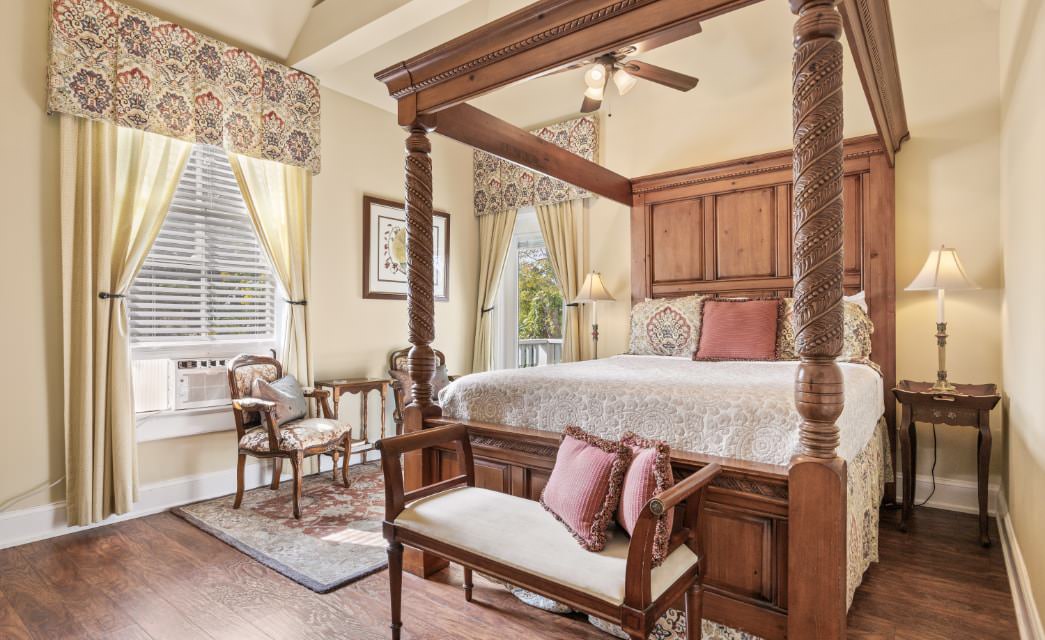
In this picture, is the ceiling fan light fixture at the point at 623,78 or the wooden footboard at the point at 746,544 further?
the ceiling fan light fixture at the point at 623,78

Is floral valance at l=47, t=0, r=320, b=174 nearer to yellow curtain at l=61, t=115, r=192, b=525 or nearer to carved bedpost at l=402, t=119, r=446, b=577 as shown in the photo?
yellow curtain at l=61, t=115, r=192, b=525

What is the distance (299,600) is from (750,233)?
3.49 metres

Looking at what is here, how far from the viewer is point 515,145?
9.53 ft

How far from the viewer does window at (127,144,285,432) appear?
346 cm

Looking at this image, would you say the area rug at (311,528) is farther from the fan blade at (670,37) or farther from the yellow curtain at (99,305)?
the fan blade at (670,37)

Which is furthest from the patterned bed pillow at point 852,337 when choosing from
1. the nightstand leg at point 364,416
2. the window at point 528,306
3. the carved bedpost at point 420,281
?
the nightstand leg at point 364,416

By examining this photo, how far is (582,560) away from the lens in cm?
154

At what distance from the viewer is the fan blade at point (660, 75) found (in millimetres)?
3225

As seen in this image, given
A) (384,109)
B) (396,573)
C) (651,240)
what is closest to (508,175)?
A: (384,109)

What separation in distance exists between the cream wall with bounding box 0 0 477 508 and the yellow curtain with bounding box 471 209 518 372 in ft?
2.82

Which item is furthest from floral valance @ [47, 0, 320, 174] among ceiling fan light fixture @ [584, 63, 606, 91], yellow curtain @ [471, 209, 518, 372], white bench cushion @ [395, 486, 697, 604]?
white bench cushion @ [395, 486, 697, 604]

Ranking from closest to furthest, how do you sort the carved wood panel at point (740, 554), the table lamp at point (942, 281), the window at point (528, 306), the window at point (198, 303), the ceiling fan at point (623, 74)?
the carved wood panel at point (740, 554) < the table lamp at point (942, 281) < the ceiling fan at point (623, 74) < the window at point (198, 303) < the window at point (528, 306)

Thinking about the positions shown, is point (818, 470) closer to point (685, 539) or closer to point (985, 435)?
point (685, 539)

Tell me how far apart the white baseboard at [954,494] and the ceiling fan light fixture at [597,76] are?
2840 mm
